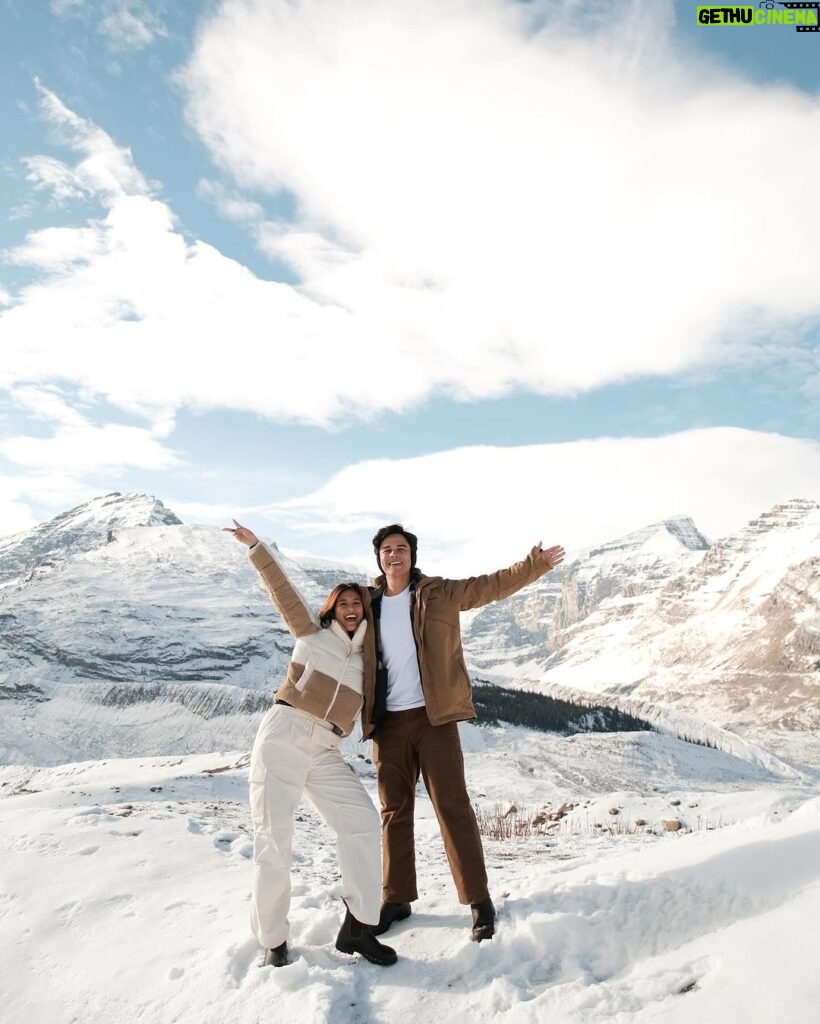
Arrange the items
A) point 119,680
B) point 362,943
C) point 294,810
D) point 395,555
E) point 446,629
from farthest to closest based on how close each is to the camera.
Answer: point 119,680, point 395,555, point 446,629, point 294,810, point 362,943

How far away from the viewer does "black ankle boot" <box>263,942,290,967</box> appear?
4656 millimetres

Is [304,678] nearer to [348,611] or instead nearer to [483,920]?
[348,611]

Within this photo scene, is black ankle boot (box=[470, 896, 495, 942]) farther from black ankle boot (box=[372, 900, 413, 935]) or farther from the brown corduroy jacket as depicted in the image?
the brown corduroy jacket

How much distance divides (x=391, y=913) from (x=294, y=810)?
3.88 ft

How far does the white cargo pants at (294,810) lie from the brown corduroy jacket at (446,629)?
21.1 inches

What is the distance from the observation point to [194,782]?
71.3 ft

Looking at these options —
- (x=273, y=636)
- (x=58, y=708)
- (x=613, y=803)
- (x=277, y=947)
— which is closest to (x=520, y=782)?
(x=613, y=803)

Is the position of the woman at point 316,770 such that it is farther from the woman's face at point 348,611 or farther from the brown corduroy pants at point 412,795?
the brown corduroy pants at point 412,795

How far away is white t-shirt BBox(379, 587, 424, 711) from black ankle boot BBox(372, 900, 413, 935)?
150 centimetres

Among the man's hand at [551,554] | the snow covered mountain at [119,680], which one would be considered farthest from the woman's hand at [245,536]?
the snow covered mountain at [119,680]

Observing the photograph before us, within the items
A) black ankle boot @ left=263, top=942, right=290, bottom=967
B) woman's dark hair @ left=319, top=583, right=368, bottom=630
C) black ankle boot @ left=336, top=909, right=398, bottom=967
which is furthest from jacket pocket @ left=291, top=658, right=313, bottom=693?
black ankle boot @ left=263, top=942, right=290, bottom=967

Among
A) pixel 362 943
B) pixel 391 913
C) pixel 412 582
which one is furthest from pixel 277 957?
pixel 412 582

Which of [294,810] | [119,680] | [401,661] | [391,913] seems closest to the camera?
[294,810]

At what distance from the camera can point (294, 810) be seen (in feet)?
16.9
